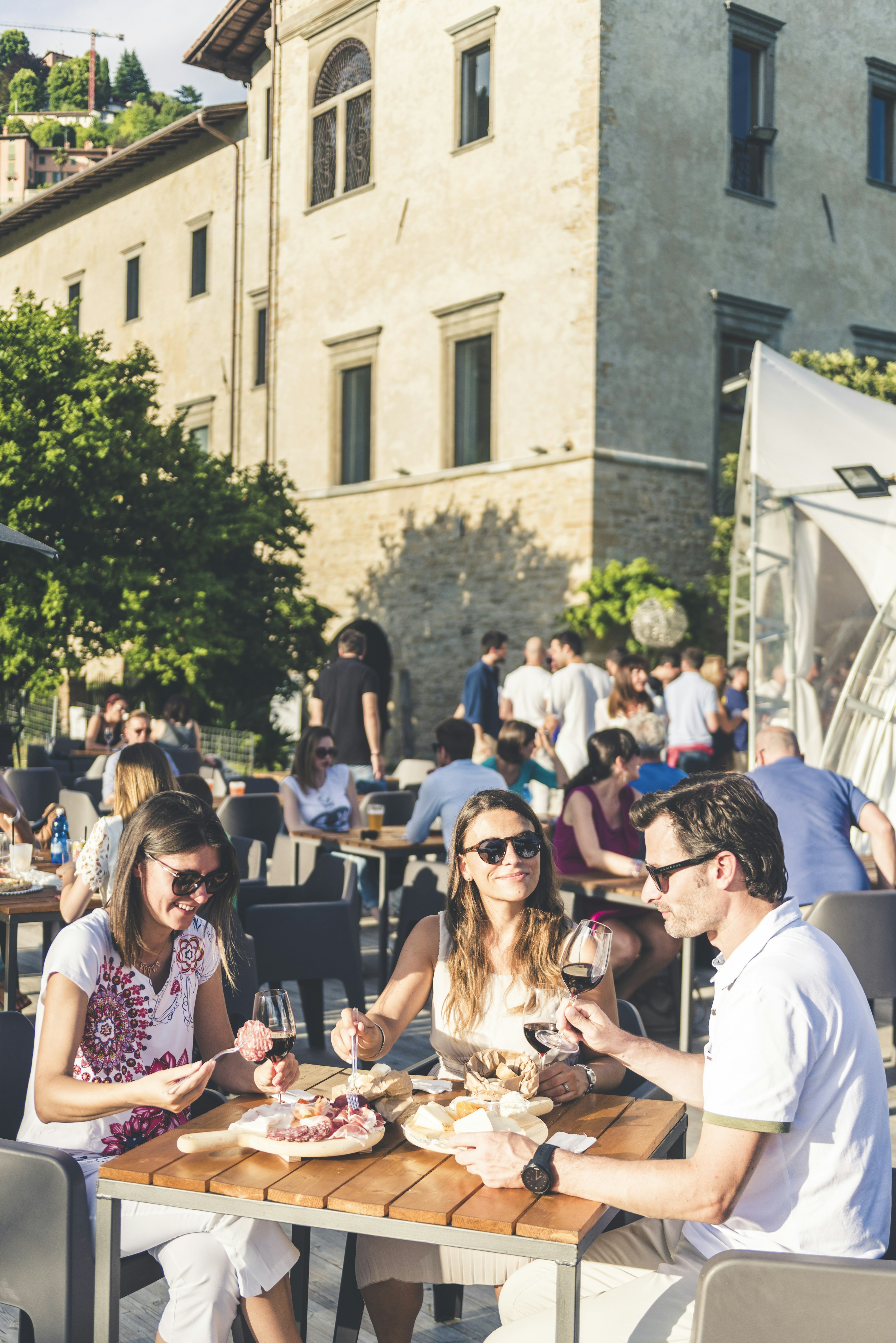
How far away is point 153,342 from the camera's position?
26578mm

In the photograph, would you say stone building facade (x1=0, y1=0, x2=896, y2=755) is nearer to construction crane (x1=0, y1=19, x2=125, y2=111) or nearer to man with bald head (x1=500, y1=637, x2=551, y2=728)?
man with bald head (x1=500, y1=637, x2=551, y2=728)

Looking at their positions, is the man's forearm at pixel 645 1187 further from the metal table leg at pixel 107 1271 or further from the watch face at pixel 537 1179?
the metal table leg at pixel 107 1271

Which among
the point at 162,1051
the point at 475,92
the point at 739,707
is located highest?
the point at 475,92

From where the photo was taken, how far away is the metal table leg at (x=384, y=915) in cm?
722

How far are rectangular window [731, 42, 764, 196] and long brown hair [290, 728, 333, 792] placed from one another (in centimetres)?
1335

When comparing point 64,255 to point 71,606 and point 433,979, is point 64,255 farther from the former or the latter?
point 433,979

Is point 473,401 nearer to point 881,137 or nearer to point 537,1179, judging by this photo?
point 881,137

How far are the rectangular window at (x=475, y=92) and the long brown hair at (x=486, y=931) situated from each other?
16.5 meters

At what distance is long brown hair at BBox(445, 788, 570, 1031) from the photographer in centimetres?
346

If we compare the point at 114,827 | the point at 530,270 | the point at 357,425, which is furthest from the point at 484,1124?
the point at 357,425

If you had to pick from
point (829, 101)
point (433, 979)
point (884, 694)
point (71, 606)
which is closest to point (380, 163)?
point (829, 101)

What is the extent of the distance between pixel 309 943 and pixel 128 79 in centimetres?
5675

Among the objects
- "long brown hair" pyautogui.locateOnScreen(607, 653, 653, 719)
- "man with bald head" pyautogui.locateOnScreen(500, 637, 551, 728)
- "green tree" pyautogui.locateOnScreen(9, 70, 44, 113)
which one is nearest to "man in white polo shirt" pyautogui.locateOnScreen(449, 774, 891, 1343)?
"long brown hair" pyautogui.locateOnScreen(607, 653, 653, 719)

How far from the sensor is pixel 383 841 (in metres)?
7.50
